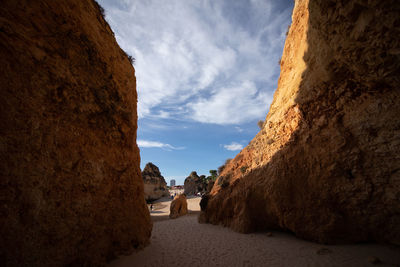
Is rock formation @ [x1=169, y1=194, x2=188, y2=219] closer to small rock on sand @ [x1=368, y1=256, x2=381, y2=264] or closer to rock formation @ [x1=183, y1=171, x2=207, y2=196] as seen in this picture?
small rock on sand @ [x1=368, y1=256, x2=381, y2=264]

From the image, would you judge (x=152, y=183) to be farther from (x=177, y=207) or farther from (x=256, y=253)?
(x=256, y=253)

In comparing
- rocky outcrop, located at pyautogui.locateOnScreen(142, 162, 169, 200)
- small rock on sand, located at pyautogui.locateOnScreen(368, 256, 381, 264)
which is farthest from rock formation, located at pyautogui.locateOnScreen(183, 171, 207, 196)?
small rock on sand, located at pyautogui.locateOnScreen(368, 256, 381, 264)

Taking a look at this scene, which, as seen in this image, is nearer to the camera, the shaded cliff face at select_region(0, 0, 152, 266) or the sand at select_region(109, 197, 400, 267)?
the shaded cliff face at select_region(0, 0, 152, 266)

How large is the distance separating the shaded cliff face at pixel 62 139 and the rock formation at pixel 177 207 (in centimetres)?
1211

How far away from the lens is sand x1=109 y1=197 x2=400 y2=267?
5.61 meters

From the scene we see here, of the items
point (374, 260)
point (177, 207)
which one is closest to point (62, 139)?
point (374, 260)

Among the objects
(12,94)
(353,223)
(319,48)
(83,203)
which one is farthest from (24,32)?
(353,223)

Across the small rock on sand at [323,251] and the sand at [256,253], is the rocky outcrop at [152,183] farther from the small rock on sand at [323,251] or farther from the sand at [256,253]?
the small rock on sand at [323,251]

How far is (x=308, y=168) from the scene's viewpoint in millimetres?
7824

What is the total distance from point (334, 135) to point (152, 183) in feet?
130

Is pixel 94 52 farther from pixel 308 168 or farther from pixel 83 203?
pixel 308 168

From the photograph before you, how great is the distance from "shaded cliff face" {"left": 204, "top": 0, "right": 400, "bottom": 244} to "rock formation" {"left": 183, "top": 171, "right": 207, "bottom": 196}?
3784 centimetres

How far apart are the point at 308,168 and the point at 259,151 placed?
3.58 metres

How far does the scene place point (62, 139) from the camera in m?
4.12
